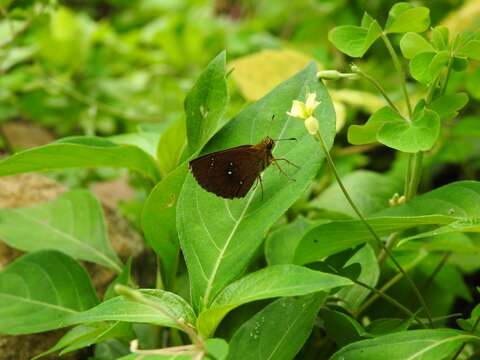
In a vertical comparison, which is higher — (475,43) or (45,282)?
(475,43)

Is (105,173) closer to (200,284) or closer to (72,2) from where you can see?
(200,284)

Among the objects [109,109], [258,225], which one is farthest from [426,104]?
[109,109]

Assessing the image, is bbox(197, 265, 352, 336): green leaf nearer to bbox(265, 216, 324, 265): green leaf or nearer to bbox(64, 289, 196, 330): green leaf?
bbox(64, 289, 196, 330): green leaf

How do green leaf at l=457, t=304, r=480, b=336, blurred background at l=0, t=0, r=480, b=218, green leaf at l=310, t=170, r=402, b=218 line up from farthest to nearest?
blurred background at l=0, t=0, r=480, b=218
green leaf at l=310, t=170, r=402, b=218
green leaf at l=457, t=304, r=480, b=336

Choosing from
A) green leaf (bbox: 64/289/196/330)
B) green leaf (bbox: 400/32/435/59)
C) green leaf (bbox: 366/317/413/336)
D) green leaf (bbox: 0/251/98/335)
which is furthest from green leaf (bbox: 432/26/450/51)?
green leaf (bbox: 0/251/98/335)

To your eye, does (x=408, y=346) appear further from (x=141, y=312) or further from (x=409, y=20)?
(x=409, y=20)

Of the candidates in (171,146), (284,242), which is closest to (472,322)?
(284,242)
